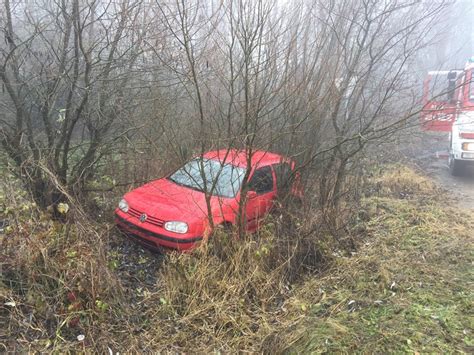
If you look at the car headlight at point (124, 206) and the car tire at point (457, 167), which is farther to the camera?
the car tire at point (457, 167)

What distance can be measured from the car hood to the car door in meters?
0.53

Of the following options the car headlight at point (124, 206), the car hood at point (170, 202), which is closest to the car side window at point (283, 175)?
the car hood at point (170, 202)

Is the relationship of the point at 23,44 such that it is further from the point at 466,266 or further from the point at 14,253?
the point at 466,266

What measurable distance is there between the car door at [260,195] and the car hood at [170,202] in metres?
0.53

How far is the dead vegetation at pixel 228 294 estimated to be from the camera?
3.33 metres

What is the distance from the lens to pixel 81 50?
15.3ft

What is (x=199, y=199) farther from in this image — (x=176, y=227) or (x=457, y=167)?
(x=457, y=167)

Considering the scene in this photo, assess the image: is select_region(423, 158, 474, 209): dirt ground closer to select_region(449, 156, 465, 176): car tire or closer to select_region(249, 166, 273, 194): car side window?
select_region(449, 156, 465, 176): car tire

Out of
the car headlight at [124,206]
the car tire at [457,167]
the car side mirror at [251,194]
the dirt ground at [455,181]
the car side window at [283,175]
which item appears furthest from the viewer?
the car tire at [457,167]

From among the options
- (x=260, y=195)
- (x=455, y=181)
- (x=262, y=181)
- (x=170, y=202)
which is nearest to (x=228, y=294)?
(x=170, y=202)

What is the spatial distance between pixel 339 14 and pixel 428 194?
4.56m

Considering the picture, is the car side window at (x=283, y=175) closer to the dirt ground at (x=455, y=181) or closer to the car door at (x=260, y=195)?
the car door at (x=260, y=195)

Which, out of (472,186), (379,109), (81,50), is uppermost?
(81,50)

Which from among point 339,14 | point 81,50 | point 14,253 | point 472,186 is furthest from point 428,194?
point 14,253
